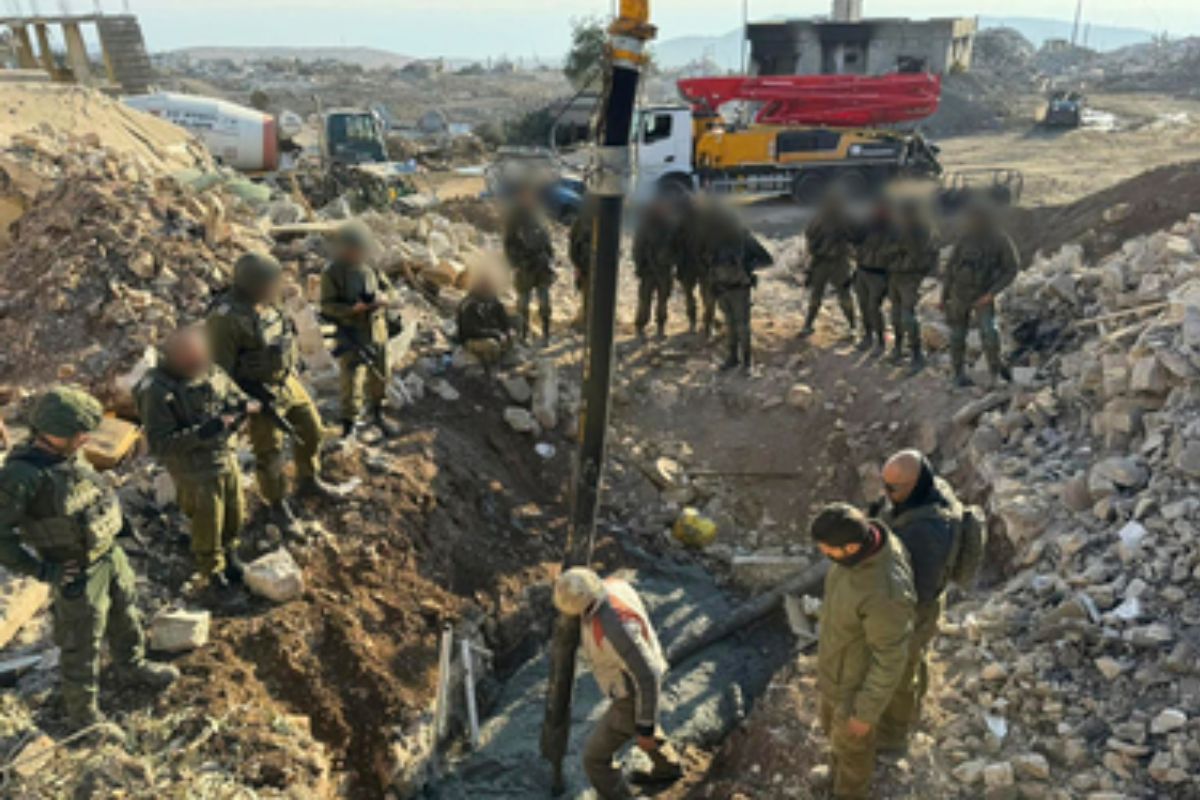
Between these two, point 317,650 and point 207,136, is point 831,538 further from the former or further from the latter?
point 207,136

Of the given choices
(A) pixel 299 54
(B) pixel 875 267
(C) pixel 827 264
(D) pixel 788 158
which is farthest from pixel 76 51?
(A) pixel 299 54

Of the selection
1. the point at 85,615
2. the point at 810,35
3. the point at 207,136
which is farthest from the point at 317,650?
the point at 810,35

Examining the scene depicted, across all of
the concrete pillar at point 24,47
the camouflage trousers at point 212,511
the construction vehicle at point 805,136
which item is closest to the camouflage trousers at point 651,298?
the camouflage trousers at point 212,511

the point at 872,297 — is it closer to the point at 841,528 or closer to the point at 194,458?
the point at 841,528

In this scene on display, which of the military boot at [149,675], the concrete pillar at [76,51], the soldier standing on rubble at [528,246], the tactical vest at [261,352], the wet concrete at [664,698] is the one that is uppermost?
the concrete pillar at [76,51]

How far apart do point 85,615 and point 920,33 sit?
33765 mm

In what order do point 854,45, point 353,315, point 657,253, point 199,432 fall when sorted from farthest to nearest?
point 854,45, point 657,253, point 353,315, point 199,432

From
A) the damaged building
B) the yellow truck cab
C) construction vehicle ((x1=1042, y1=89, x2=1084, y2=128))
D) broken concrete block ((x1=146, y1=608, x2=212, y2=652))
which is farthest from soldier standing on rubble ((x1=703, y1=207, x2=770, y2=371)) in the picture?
the damaged building

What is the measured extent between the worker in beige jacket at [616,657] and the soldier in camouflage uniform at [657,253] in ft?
17.8

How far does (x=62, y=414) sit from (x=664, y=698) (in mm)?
3427

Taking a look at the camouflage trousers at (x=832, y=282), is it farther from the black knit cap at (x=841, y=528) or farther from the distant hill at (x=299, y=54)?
the distant hill at (x=299, y=54)

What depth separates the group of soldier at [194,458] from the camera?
134 inches

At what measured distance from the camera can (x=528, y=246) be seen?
8219mm

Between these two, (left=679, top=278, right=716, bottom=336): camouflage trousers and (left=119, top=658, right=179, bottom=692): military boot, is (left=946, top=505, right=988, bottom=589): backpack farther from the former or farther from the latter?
(left=679, top=278, right=716, bottom=336): camouflage trousers
